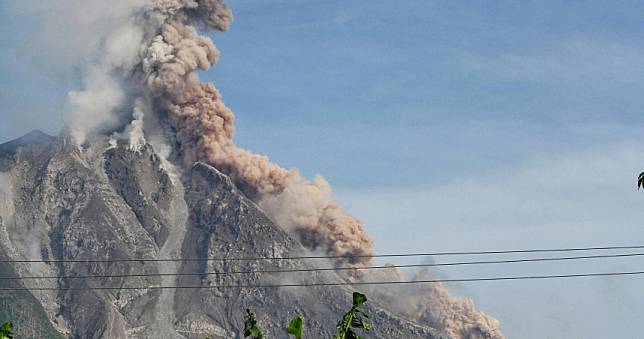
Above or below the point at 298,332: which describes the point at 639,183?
above

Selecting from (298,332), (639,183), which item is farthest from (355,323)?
(639,183)

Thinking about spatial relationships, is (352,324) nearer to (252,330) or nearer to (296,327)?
(296,327)

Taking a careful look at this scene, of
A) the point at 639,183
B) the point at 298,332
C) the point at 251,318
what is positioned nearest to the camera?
the point at 639,183

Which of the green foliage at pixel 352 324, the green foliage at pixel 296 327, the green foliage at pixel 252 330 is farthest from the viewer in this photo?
the green foliage at pixel 352 324

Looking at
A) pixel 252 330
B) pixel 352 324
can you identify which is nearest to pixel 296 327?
pixel 252 330

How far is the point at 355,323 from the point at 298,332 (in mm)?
2957

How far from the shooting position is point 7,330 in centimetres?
3859

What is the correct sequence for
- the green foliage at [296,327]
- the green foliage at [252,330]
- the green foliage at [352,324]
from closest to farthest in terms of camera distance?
1. the green foliage at [296,327]
2. the green foliage at [252,330]
3. the green foliage at [352,324]

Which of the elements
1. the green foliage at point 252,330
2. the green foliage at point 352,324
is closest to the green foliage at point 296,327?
the green foliage at point 252,330

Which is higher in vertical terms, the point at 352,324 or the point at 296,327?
the point at 352,324

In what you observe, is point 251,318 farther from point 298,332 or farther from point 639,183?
point 639,183

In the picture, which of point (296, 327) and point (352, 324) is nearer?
point (296, 327)

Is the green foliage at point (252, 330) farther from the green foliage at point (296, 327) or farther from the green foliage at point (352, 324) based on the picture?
the green foliage at point (352, 324)

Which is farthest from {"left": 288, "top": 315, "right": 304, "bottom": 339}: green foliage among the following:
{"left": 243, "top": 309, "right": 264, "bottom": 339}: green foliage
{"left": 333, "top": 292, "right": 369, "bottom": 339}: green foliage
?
{"left": 333, "top": 292, "right": 369, "bottom": 339}: green foliage
